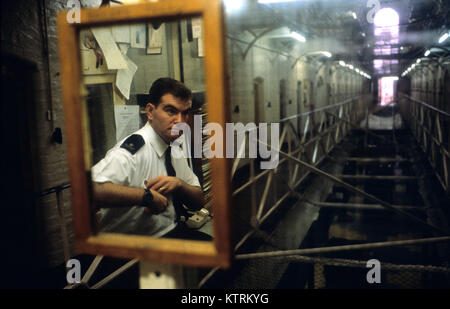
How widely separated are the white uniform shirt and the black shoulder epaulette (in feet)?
0.08

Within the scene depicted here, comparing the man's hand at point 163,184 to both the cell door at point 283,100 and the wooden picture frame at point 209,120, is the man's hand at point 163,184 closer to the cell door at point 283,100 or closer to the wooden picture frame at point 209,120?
the wooden picture frame at point 209,120

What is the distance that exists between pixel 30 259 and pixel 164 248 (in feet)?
7.78

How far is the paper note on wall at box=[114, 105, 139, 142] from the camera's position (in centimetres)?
374

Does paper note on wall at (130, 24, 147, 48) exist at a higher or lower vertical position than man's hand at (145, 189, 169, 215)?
higher

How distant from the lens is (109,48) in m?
3.55

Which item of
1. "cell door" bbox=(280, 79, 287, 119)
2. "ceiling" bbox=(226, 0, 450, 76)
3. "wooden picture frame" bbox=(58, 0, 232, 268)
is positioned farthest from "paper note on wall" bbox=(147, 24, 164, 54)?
"cell door" bbox=(280, 79, 287, 119)

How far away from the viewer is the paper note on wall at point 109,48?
11.4ft

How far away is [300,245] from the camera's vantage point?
4.90 meters

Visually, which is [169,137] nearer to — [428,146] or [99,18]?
[99,18]

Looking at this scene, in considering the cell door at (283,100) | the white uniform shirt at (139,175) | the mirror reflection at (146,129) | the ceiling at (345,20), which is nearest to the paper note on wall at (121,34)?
the mirror reflection at (146,129)

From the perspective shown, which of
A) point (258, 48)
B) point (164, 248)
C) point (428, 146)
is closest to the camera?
point (164, 248)

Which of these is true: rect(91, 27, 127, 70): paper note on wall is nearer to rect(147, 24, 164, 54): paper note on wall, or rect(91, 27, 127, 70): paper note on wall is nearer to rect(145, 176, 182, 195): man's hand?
rect(147, 24, 164, 54): paper note on wall

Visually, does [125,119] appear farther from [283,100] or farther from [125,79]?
[283,100]
